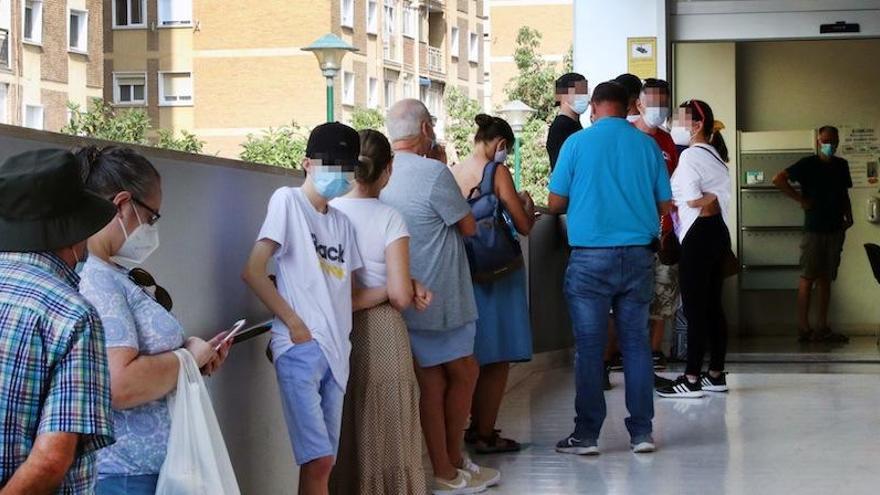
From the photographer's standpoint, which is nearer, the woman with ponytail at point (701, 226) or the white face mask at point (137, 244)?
the white face mask at point (137, 244)

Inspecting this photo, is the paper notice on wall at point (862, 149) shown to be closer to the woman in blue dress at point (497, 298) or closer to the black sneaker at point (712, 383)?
Result: the black sneaker at point (712, 383)

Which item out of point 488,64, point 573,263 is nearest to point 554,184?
point 573,263

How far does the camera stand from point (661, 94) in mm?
8250

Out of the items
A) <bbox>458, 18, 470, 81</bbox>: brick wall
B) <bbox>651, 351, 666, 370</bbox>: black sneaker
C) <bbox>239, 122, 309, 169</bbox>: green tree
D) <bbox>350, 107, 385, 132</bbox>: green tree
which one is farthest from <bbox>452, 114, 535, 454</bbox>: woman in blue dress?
<bbox>458, 18, 470, 81</bbox>: brick wall

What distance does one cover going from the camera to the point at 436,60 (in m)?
49.4

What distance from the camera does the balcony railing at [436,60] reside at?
48669mm

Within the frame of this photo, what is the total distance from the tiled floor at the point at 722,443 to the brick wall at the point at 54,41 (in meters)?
30.3

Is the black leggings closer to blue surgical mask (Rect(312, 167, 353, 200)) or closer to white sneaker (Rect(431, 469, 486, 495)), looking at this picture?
white sneaker (Rect(431, 469, 486, 495))

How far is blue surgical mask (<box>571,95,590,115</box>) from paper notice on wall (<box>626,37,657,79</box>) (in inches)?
90.8

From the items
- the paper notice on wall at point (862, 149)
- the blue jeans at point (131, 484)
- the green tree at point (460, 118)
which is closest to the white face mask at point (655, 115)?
the paper notice on wall at point (862, 149)

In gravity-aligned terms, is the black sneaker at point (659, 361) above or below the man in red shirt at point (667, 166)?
below

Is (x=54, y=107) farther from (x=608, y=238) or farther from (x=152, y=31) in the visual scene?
(x=608, y=238)

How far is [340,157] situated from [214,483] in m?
1.69

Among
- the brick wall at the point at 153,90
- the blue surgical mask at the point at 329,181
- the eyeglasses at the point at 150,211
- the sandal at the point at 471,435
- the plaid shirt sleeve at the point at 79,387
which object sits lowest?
the sandal at the point at 471,435
